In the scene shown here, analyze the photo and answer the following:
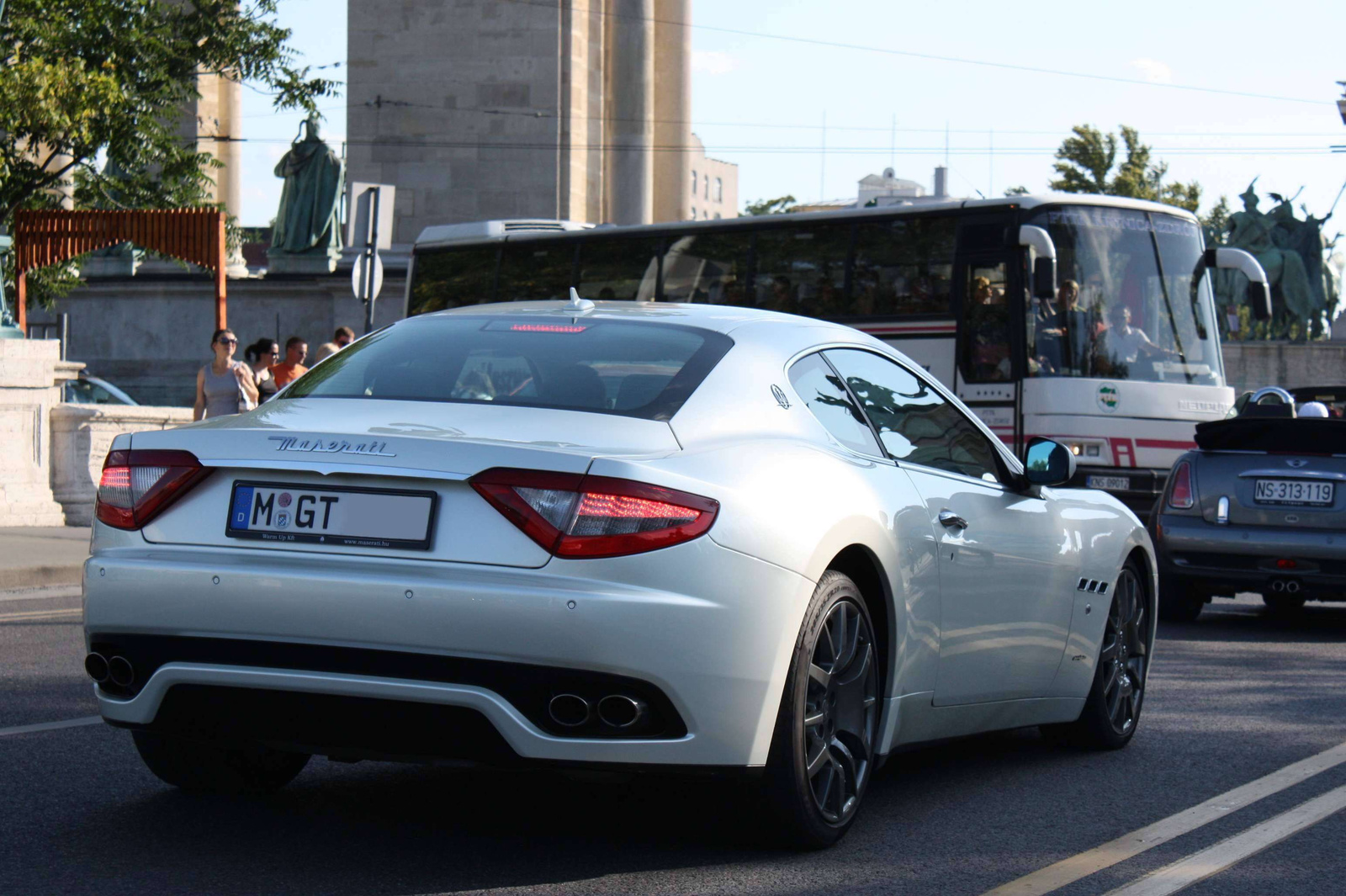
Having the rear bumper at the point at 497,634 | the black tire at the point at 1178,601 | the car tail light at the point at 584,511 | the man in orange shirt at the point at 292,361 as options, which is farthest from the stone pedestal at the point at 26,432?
the car tail light at the point at 584,511

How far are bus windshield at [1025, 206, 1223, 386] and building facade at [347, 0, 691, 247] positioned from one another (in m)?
19.0

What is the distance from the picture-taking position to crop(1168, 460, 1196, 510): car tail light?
11.5 m

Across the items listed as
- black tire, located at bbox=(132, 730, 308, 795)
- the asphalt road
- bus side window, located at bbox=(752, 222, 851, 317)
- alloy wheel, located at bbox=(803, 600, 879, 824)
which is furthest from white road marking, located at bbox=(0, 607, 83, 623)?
bus side window, located at bbox=(752, 222, 851, 317)

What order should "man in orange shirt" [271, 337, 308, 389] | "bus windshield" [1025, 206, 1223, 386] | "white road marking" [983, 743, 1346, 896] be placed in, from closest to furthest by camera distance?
"white road marking" [983, 743, 1346, 896] < "man in orange shirt" [271, 337, 308, 389] < "bus windshield" [1025, 206, 1223, 386]

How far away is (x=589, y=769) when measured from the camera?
418cm

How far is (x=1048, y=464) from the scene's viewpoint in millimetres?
5875

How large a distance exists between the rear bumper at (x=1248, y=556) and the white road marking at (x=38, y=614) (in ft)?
21.6

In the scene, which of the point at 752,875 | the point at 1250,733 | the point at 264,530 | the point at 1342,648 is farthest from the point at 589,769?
the point at 1342,648

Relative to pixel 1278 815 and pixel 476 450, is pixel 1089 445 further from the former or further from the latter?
pixel 476 450

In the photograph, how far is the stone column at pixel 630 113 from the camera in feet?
124

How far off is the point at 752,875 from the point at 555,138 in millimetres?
32860

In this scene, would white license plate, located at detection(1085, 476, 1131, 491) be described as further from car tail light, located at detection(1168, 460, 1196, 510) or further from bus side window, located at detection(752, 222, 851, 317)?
car tail light, located at detection(1168, 460, 1196, 510)

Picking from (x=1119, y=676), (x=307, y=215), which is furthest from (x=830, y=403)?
(x=307, y=215)

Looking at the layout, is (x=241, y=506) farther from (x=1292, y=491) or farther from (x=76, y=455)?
(x=76, y=455)
